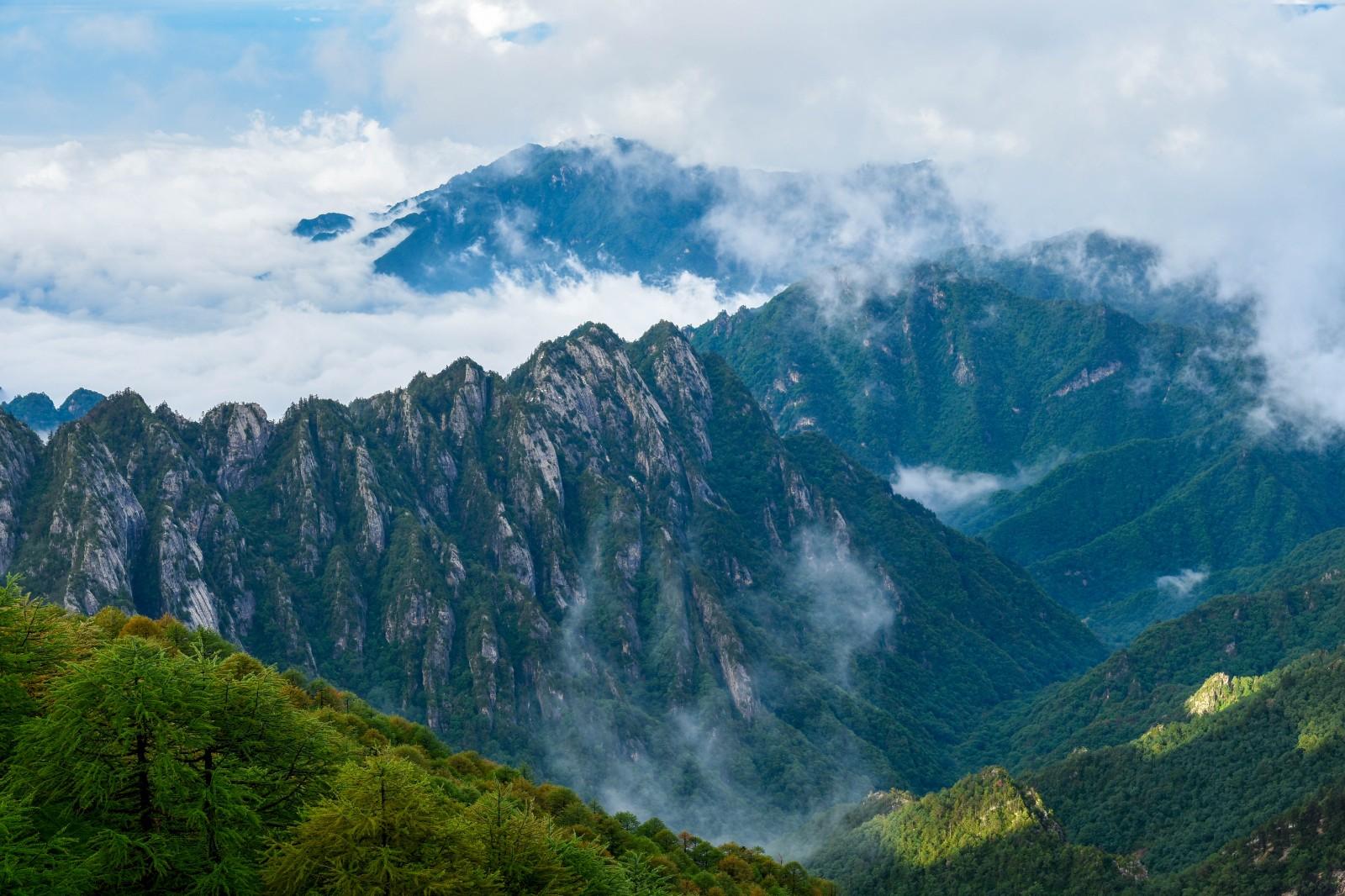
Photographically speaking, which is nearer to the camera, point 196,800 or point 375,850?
point 375,850

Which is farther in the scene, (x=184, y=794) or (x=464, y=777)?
(x=464, y=777)

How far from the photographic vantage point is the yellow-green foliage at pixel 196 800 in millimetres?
48219

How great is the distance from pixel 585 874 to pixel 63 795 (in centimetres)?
2626

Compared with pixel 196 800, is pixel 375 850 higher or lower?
lower

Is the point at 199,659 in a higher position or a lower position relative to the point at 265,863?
higher

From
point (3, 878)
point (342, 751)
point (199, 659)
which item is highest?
point (199, 659)

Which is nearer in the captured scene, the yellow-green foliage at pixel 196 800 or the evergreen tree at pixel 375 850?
the yellow-green foliage at pixel 196 800

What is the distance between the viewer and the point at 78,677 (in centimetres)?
5134

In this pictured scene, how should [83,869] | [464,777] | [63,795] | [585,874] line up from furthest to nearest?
1. [464,777]
2. [585,874]
3. [63,795]
4. [83,869]

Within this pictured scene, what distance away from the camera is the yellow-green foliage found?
48219 millimetres

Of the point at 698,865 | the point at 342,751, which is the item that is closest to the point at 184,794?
the point at 342,751

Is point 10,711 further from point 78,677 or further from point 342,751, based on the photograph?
point 342,751

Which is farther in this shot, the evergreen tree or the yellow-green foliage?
the evergreen tree

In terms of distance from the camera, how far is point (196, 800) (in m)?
51.4
